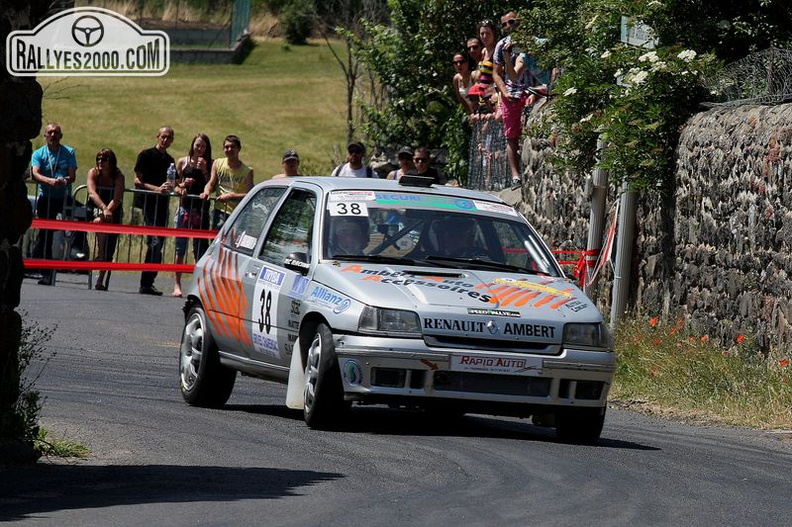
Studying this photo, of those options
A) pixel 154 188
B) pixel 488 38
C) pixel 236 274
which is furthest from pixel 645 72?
pixel 154 188

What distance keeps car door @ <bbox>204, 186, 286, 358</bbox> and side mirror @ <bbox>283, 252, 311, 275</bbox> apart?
612 millimetres

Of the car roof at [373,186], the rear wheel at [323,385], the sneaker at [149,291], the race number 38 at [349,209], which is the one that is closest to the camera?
the rear wheel at [323,385]

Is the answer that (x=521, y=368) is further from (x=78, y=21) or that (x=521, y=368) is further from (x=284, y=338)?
(x=78, y=21)

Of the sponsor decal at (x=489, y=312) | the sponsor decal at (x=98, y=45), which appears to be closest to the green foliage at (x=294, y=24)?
the sponsor decal at (x=98, y=45)

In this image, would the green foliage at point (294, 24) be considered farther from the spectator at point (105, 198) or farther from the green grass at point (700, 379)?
the green grass at point (700, 379)

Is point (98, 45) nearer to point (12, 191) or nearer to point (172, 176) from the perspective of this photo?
point (172, 176)

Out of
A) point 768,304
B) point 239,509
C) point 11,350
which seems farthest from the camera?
point 768,304

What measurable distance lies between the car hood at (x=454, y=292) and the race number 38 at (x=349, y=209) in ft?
1.85

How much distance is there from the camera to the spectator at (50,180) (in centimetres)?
2255

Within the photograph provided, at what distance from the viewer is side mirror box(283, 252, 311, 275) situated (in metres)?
11.3

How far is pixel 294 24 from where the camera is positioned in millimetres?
68938

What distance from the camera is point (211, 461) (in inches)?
366

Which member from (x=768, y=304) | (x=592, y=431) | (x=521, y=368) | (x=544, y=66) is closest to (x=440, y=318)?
(x=521, y=368)

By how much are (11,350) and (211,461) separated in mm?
1279
